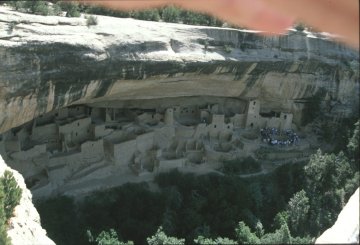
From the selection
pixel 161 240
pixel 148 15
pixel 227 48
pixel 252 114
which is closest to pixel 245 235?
pixel 161 240

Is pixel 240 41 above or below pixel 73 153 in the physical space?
above

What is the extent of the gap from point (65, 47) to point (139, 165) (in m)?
4.14

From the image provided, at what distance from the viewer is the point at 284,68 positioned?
12.9 metres

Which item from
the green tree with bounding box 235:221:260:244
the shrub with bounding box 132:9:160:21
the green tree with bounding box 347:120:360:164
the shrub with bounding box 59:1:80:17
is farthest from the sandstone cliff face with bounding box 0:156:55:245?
the green tree with bounding box 347:120:360:164

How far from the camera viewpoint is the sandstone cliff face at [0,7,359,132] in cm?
836

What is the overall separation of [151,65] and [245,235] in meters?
4.04

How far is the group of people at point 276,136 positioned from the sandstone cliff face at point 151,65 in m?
0.77

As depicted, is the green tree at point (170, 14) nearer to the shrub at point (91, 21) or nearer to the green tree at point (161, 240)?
the shrub at point (91, 21)

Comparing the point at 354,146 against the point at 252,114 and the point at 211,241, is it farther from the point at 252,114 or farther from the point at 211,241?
the point at 211,241

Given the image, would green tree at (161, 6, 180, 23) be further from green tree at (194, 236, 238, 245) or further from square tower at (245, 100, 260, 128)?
green tree at (194, 236, 238, 245)

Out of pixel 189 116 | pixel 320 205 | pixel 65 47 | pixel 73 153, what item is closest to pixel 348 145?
pixel 320 205

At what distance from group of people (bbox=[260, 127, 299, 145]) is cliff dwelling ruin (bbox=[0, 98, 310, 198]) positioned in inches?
1.1

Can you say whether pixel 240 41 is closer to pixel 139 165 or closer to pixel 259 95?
pixel 259 95

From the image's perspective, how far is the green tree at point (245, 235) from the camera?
1033 cm
